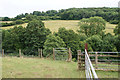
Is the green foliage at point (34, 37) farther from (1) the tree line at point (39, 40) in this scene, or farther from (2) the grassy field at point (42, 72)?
(2) the grassy field at point (42, 72)

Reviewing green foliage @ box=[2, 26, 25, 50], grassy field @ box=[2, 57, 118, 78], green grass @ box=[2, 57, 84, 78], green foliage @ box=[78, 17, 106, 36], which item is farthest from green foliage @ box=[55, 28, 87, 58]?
grassy field @ box=[2, 57, 118, 78]

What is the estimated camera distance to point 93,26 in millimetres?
57812

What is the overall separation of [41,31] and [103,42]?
19.5 metres

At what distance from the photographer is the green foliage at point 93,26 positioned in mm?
57000

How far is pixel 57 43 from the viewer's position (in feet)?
101

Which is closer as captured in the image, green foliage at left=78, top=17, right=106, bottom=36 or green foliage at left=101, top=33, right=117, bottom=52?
green foliage at left=101, top=33, right=117, bottom=52

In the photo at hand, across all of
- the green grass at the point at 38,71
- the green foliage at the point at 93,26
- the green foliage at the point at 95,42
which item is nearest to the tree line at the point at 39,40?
the green foliage at the point at 95,42

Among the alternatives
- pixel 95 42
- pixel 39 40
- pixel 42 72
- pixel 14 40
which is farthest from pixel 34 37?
pixel 42 72

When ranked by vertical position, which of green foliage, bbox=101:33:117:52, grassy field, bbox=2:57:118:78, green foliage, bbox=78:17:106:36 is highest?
green foliage, bbox=78:17:106:36

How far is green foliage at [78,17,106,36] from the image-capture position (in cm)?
5700

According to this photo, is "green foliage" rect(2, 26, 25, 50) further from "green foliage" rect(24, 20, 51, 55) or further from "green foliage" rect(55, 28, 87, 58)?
"green foliage" rect(55, 28, 87, 58)

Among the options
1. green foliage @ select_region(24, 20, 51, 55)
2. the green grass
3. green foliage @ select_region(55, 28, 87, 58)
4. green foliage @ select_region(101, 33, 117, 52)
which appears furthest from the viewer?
green foliage @ select_region(101, 33, 117, 52)

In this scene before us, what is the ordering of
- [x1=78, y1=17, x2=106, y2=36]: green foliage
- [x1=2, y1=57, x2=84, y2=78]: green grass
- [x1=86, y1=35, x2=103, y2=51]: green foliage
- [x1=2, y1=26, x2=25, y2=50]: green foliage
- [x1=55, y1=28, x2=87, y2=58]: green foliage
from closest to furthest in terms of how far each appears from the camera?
[x1=2, y1=57, x2=84, y2=78]: green grass → [x1=55, y1=28, x2=87, y2=58]: green foliage → [x1=2, y1=26, x2=25, y2=50]: green foliage → [x1=86, y1=35, x2=103, y2=51]: green foliage → [x1=78, y1=17, x2=106, y2=36]: green foliage

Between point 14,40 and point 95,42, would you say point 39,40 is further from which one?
point 95,42
